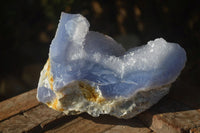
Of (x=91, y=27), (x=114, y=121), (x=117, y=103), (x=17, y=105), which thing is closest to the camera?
(x=117, y=103)

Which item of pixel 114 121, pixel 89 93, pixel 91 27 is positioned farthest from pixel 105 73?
pixel 91 27

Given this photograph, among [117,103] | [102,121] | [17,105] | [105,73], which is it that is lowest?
[17,105]

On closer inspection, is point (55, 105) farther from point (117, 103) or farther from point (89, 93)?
point (117, 103)

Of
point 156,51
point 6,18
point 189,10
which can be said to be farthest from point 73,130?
point 6,18

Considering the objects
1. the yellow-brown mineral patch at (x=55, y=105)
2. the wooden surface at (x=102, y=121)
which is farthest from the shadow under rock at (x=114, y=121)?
the yellow-brown mineral patch at (x=55, y=105)

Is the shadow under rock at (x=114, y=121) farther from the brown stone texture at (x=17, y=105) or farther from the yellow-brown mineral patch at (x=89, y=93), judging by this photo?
the brown stone texture at (x=17, y=105)

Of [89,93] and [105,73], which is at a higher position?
[105,73]
